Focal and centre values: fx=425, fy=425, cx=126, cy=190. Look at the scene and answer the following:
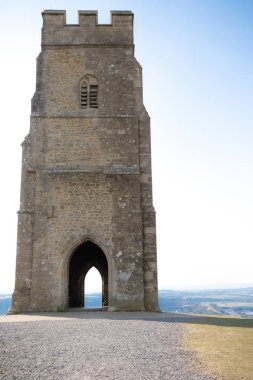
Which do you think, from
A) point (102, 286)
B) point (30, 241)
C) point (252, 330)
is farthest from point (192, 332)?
point (102, 286)

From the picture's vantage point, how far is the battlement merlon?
1900 centimetres

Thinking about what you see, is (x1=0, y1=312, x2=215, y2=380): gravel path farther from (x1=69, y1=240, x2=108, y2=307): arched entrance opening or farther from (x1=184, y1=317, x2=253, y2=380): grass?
(x1=69, y1=240, x2=108, y2=307): arched entrance opening

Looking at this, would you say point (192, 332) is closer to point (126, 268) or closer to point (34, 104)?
point (126, 268)

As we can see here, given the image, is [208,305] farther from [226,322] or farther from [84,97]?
[226,322]

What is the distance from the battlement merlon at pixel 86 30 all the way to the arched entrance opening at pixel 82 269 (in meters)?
10.0

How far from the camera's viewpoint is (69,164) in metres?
17.4

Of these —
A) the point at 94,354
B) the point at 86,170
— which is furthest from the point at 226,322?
the point at 86,170

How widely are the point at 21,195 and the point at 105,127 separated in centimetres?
449

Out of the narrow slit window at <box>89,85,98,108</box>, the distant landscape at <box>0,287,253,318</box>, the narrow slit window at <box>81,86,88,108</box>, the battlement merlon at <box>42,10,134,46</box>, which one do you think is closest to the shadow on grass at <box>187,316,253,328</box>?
the narrow slit window at <box>89,85,98,108</box>

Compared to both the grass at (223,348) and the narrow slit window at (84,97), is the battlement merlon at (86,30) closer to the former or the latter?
the narrow slit window at (84,97)

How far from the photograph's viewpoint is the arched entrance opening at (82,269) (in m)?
21.9

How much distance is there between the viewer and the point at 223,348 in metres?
7.59

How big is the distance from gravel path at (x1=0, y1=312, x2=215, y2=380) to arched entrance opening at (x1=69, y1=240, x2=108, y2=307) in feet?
39.7

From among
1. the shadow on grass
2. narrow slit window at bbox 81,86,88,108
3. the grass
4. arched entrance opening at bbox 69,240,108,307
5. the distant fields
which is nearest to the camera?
the grass
